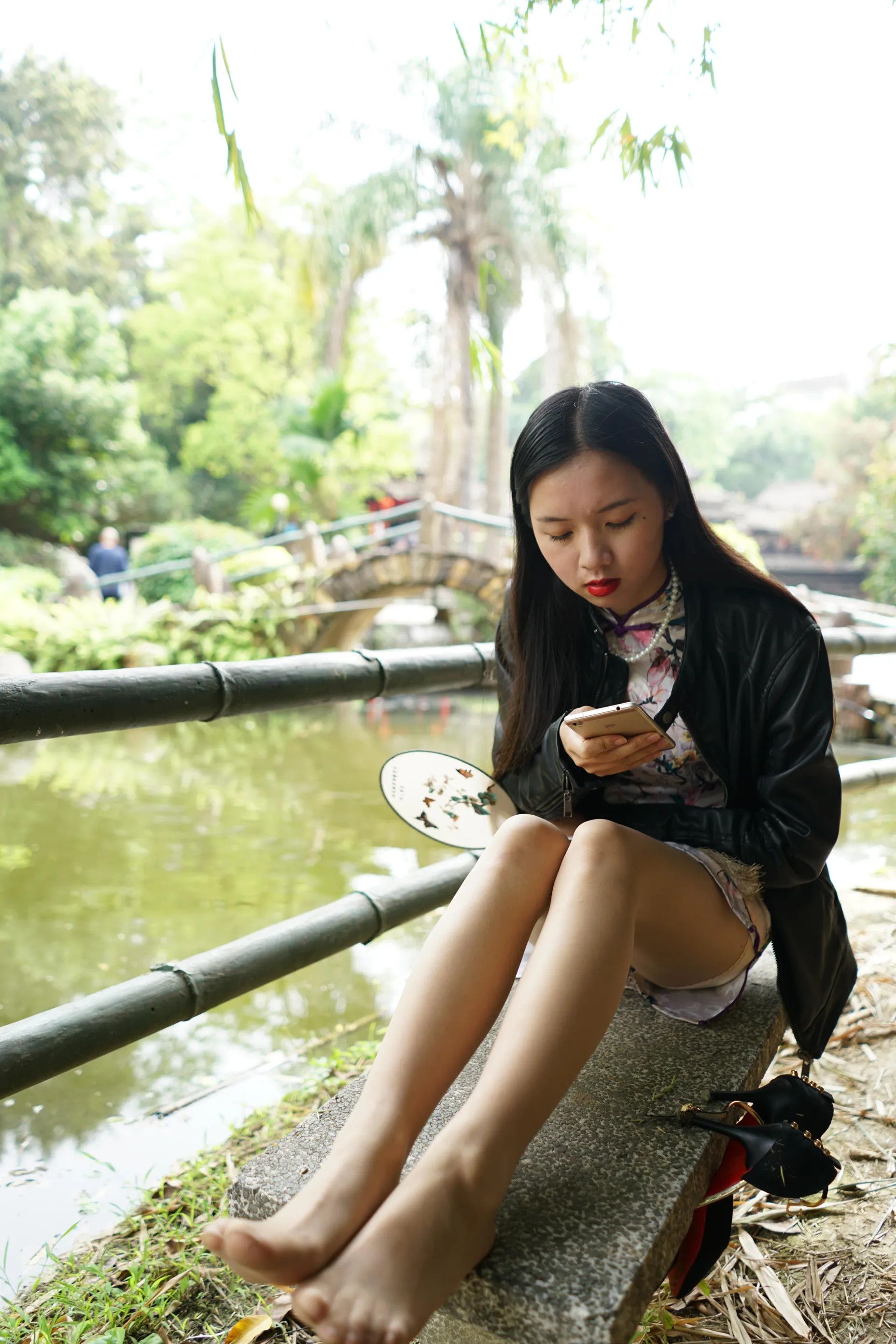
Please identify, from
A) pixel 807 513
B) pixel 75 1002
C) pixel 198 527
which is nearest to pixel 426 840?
pixel 75 1002

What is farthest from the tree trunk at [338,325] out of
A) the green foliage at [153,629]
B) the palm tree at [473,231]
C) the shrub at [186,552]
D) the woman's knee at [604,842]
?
the woman's knee at [604,842]

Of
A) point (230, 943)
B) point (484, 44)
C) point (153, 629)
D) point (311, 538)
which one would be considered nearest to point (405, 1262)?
point (230, 943)

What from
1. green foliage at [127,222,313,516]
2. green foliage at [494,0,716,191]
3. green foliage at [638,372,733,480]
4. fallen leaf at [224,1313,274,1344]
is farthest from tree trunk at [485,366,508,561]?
green foliage at [638,372,733,480]

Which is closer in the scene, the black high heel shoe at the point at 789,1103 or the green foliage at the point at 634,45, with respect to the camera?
the black high heel shoe at the point at 789,1103

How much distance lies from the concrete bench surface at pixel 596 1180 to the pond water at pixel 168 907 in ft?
2.46

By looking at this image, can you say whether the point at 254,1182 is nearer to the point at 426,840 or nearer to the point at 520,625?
the point at 520,625

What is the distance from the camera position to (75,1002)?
49.3 inches

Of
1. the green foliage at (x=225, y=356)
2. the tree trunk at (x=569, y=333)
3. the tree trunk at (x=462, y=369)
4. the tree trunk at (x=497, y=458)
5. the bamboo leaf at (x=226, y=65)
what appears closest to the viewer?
the bamboo leaf at (x=226, y=65)

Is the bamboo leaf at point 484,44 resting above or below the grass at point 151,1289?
above

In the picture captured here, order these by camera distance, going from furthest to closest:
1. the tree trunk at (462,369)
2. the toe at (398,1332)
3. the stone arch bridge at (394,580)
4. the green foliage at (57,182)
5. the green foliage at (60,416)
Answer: the green foliage at (57,182) < the tree trunk at (462,369) < the green foliage at (60,416) < the stone arch bridge at (394,580) < the toe at (398,1332)

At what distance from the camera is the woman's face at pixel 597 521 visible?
1295 mm

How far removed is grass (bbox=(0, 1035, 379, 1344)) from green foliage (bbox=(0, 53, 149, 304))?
1961cm

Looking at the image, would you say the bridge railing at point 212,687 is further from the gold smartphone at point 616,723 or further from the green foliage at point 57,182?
the green foliage at point 57,182

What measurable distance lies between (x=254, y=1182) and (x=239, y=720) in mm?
7517
